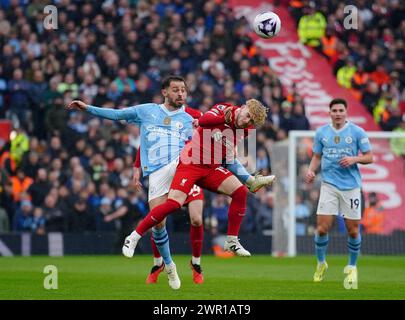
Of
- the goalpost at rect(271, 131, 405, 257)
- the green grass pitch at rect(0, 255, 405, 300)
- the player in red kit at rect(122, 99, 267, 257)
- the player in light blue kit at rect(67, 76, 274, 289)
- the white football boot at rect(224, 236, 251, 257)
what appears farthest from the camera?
the goalpost at rect(271, 131, 405, 257)

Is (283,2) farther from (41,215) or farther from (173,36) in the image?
(41,215)

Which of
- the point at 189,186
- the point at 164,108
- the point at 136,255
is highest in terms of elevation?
the point at 164,108

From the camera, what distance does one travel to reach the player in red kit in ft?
39.3

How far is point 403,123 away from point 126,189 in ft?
23.7

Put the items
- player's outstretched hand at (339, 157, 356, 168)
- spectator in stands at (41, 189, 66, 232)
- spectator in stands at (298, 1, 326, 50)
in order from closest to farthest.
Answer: player's outstretched hand at (339, 157, 356, 168)
spectator in stands at (41, 189, 66, 232)
spectator in stands at (298, 1, 326, 50)

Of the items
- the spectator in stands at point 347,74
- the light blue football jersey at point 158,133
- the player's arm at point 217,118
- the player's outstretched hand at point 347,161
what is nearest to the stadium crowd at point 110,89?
the spectator in stands at point 347,74

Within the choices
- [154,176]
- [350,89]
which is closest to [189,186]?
[154,176]

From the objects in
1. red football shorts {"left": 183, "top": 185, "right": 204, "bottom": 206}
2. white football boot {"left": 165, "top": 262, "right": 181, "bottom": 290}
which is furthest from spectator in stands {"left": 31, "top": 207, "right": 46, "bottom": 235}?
white football boot {"left": 165, "top": 262, "right": 181, "bottom": 290}

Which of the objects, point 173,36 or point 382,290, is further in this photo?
point 173,36

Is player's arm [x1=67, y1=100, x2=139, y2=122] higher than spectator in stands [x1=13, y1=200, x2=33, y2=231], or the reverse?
player's arm [x1=67, y1=100, x2=139, y2=122]

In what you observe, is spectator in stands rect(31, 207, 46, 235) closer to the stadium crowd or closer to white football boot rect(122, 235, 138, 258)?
the stadium crowd

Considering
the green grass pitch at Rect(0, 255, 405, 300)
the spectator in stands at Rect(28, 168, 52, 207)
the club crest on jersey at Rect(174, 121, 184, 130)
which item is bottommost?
the green grass pitch at Rect(0, 255, 405, 300)

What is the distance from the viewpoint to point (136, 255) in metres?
21.5
